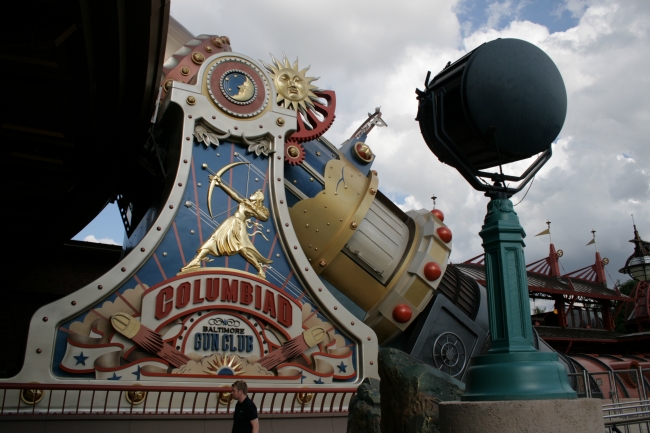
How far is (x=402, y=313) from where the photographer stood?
35.4ft

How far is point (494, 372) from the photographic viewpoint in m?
3.89

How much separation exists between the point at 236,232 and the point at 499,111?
565 centimetres

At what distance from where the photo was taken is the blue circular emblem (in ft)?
32.6

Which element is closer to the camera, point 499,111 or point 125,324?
point 499,111

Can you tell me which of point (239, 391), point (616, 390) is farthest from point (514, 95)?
point (616, 390)

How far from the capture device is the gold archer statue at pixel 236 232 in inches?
354

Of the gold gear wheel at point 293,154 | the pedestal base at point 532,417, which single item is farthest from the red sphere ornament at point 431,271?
the pedestal base at point 532,417

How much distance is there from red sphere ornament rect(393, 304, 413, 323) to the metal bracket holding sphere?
6298 millimetres

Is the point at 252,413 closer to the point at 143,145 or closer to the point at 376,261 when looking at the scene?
the point at 376,261

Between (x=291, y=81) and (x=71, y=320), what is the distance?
5867 millimetres

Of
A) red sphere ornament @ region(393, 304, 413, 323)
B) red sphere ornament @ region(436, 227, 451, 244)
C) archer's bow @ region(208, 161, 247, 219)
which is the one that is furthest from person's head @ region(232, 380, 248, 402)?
red sphere ornament @ region(436, 227, 451, 244)

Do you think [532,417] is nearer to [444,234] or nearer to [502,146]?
[502,146]

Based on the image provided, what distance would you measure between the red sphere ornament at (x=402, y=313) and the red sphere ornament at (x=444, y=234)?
1.74m

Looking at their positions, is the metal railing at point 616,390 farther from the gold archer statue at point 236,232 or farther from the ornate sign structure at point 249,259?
the gold archer statue at point 236,232
